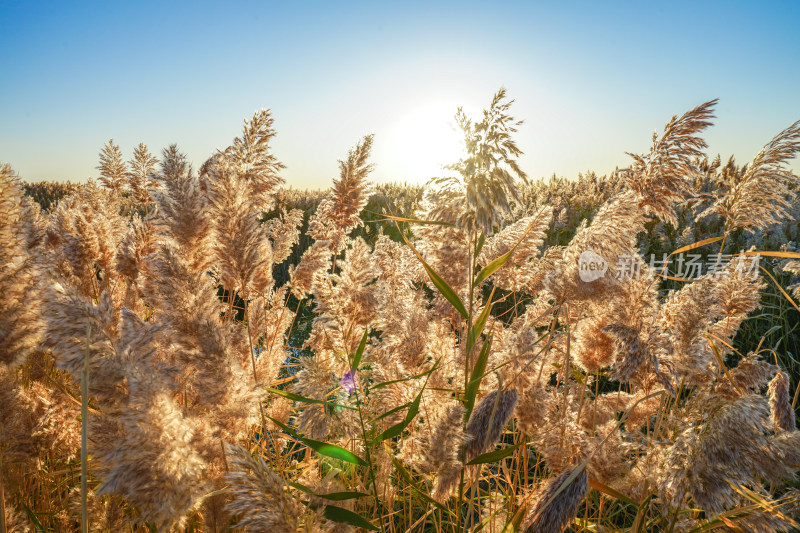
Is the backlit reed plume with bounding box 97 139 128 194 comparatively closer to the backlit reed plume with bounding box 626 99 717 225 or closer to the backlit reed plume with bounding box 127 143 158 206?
the backlit reed plume with bounding box 127 143 158 206

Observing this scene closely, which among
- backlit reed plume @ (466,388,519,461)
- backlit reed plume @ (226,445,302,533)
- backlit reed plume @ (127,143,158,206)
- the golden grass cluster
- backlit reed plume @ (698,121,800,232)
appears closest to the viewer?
backlit reed plume @ (226,445,302,533)

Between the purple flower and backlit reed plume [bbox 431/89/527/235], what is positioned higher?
backlit reed plume [bbox 431/89/527/235]

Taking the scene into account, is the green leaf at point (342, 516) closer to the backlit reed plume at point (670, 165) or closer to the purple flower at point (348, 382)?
the purple flower at point (348, 382)

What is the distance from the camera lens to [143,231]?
83.4 inches

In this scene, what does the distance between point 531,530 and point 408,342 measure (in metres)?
0.78

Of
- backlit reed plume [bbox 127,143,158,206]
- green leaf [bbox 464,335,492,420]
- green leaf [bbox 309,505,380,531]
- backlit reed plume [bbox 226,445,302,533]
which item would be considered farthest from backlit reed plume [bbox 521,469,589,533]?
backlit reed plume [bbox 127,143,158,206]

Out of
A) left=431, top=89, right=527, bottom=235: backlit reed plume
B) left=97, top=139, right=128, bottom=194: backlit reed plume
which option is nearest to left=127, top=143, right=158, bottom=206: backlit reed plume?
left=97, top=139, right=128, bottom=194: backlit reed plume

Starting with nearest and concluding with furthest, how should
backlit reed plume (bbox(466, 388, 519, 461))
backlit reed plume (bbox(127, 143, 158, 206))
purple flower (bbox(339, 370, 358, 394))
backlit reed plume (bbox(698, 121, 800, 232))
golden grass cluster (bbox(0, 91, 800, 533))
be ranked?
golden grass cluster (bbox(0, 91, 800, 533)), backlit reed plume (bbox(466, 388, 519, 461)), purple flower (bbox(339, 370, 358, 394)), backlit reed plume (bbox(698, 121, 800, 232)), backlit reed plume (bbox(127, 143, 158, 206))

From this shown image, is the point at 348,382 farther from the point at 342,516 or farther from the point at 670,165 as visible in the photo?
the point at 670,165

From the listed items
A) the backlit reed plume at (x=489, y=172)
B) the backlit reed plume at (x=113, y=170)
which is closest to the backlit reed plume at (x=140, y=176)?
the backlit reed plume at (x=113, y=170)

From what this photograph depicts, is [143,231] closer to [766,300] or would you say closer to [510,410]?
[510,410]

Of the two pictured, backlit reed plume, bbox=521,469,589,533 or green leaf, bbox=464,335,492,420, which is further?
green leaf, bbox=464,335,492,420

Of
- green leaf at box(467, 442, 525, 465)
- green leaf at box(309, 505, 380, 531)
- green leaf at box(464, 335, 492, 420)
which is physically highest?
green leaf at box(464, 335, 492, 420)

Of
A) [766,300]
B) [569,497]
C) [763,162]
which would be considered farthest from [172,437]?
[766,300]
